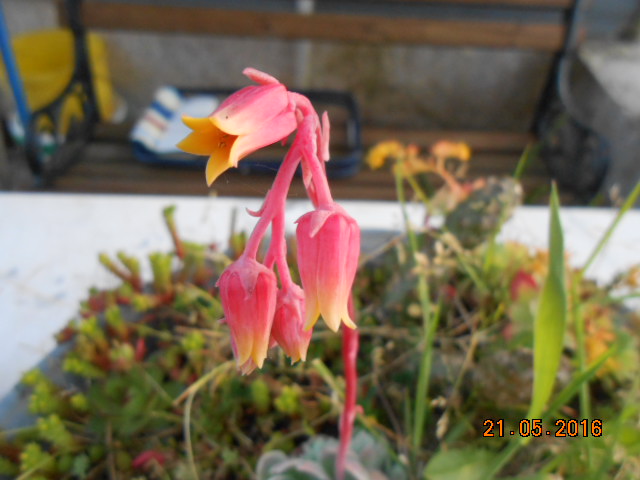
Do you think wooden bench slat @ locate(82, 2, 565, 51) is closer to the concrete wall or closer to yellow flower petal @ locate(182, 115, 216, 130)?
the concrete wall

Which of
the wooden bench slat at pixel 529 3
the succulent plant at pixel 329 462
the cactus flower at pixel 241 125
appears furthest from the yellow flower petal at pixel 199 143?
the wooden bench slat at pixel 529 3

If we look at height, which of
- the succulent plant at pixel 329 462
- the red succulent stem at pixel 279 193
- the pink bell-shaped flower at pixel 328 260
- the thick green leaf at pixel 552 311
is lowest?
the succulent plant at pixel 329 462

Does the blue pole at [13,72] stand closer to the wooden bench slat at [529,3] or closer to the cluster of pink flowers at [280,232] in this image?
the wooden bench slat at [529,3]

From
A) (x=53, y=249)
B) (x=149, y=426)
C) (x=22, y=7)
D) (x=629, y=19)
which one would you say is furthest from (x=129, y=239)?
(x=629, y=19)

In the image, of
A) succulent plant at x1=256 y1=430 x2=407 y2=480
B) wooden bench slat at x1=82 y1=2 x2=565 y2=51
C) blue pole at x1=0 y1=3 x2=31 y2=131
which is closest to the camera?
succulent plant at x1=256 y1=430 x2=407 y2=480

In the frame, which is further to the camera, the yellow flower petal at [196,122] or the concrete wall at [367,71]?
the concrete wall at [367,71]

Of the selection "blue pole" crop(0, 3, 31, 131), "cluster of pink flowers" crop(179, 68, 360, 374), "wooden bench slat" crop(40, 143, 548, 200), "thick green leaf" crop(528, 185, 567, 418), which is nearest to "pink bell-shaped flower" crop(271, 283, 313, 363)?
"cluster of pink flowers" crop(179, 68, 360, 374)

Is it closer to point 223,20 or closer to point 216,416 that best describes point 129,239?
point 216,416
